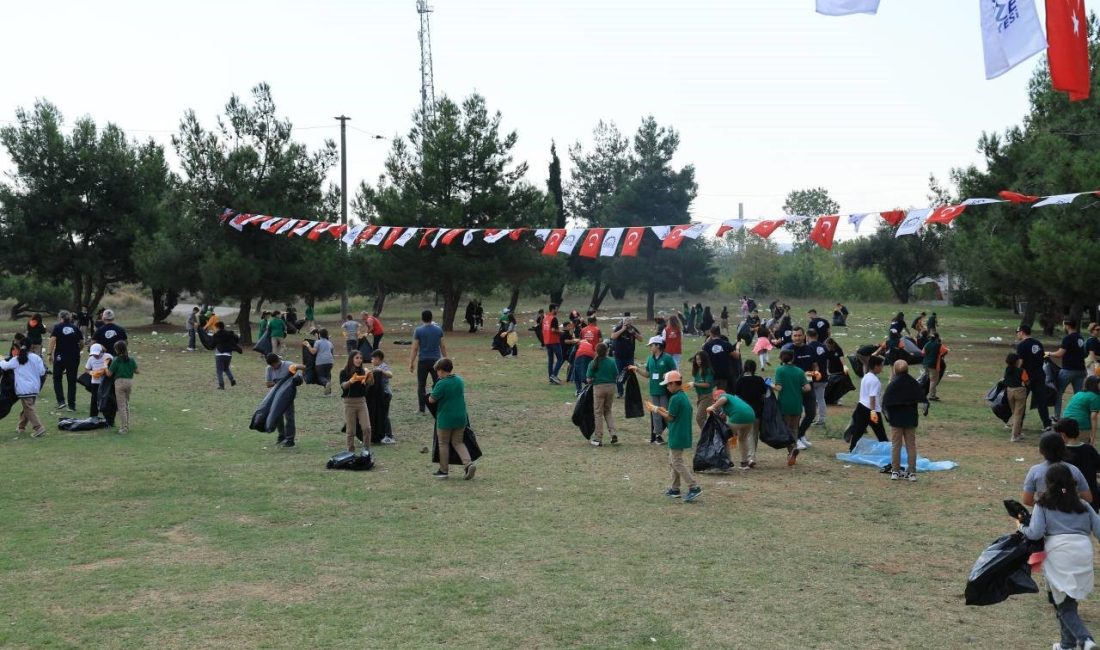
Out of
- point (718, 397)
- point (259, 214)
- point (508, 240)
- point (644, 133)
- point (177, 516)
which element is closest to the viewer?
point (177, 516)

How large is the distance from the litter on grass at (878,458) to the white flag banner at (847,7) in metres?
6.57

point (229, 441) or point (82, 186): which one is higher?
point (82, 186)

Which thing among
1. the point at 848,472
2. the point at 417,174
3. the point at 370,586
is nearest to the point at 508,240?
the point at 417,174

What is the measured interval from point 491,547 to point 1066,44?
6.45m

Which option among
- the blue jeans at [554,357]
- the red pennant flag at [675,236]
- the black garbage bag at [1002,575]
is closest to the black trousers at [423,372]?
the blue jeans at [554,357]

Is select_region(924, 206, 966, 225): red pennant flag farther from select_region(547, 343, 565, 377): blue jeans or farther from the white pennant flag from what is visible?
the white pennant flag

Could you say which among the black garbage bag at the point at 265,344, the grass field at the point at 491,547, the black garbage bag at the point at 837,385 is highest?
the black garbage bag at the point at 265,344

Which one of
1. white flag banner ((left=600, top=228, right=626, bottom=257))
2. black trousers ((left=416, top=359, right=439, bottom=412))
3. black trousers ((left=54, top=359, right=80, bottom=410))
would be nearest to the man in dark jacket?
black trousers ((left=416, top=359, right=439, bottom=412))

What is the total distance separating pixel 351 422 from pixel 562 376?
1218 centimetres

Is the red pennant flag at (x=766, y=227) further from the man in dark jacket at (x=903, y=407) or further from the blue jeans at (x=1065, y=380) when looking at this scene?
the man in dark jacket at (x=903, y=407)

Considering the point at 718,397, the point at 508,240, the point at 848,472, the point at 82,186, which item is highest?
the point at 82,186

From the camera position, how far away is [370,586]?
8070mm

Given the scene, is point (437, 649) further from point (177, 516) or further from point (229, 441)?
point (229, 441)

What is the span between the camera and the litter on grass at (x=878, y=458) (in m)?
13.2
